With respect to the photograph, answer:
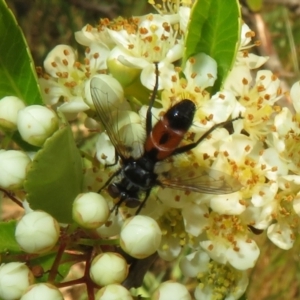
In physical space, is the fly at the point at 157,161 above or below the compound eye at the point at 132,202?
above

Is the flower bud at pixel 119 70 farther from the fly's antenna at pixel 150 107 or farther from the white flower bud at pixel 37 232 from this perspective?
the white flower bud at pixel 37 232

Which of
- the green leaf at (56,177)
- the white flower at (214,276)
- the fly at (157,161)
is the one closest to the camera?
the green leaf at (56,177)

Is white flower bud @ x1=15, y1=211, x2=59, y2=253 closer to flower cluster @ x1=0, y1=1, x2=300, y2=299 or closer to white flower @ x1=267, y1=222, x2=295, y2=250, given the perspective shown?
flower cluster @ x1=0, y1=1, x2=300, y2=299

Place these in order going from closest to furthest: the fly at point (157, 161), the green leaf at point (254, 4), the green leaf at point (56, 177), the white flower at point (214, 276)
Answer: the green leaf at point (56, 177)
the fly at point (157, 161)
the white flower at point (214, 276)
the green leaf at point (254, 4)

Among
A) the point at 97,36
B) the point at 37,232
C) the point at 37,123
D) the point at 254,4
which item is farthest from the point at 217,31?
the point at 254,4

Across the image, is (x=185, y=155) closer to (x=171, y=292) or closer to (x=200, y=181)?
(x=200, y=181)

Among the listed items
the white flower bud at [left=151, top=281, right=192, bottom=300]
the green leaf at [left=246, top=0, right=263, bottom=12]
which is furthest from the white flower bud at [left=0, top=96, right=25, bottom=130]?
the green leaf at [left=246, top=0, right=263, bottom=12]

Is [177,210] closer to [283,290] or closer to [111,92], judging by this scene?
[111,92]

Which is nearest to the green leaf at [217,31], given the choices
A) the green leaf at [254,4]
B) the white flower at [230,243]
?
the white flower at [230,243]
